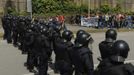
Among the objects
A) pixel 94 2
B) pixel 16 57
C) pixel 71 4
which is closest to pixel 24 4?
pixel 71 4

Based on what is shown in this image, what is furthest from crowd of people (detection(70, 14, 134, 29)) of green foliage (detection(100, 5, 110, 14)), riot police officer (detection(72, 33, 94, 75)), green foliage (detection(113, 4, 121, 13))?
riot police officer (detection(72, 33, 94, 75))

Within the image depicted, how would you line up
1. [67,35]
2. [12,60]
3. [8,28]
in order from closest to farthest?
1. [67,35]
2. [12,60]
3. [8,28]

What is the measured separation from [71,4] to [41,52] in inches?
1492

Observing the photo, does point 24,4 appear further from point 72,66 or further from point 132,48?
point 72,66

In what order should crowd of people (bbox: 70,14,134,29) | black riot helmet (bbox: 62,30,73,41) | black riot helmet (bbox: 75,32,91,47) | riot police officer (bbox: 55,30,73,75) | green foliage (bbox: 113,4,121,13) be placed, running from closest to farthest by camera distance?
black riot helmet (bbox: 75,32,91,47) → riot police officer (bbox: 55,30,73,75) → black riot helmet (bbox: 62,30,73,41) → crowd of people (bbox: 70,14,134,29) → green foliage (bbox: 113,4,121,13)

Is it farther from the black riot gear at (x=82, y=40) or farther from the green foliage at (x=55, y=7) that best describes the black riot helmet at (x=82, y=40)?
the green foliage at (x=55, y=7)

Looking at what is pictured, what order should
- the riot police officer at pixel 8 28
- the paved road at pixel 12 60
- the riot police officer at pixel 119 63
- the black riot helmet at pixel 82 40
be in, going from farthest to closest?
the riot police officer at pixel 8 28 → the paved road at pixel 12 60 → the black riot helmet at pixel 82 40 → the riot police officer at pixel 119 63

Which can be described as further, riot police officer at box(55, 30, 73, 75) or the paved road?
the paved road

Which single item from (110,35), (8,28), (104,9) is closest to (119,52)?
(110,35)

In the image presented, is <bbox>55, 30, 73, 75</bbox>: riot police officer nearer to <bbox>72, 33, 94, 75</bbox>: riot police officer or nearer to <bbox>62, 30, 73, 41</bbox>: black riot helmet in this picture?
<bbox>62, 30, 73, 41</bbox>: black riot helmet

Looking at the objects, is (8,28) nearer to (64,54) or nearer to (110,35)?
(64,54)

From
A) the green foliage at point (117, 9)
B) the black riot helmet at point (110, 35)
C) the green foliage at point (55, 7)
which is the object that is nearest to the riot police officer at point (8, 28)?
the black riot helmet at point (110, 35)

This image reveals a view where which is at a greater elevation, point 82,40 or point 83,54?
point 82,40

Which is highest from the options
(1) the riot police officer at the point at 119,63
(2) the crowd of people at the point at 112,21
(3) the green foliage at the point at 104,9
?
(3) the green foliage at the point at 104,9
